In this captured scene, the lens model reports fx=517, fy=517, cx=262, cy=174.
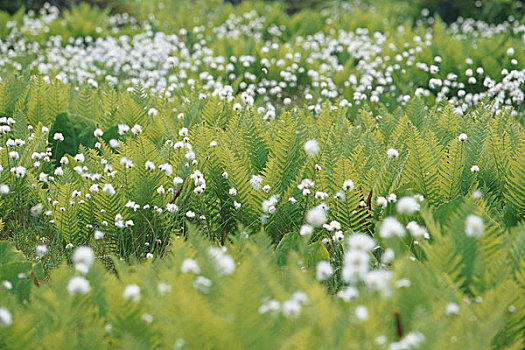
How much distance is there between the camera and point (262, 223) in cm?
269

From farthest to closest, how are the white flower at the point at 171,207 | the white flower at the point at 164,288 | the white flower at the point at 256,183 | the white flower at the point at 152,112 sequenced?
the white flower at the point at 152,112, the white flower at the point at 256,183, the white flower at the point at 171,207, the white flower at the point at 164,288

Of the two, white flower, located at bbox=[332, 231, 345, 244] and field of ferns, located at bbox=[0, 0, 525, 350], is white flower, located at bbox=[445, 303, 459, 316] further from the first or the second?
white flower, located at bbox=[332, 231, 345, 244]

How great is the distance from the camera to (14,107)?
459 centimetres

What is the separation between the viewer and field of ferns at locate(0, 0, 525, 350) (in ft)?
5.05

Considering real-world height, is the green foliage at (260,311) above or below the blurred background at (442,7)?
below

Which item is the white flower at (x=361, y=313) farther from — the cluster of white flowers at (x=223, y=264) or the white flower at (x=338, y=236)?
the white flower at (x=338, y=236)

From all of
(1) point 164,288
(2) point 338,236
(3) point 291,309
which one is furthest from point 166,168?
(3) point 291,309

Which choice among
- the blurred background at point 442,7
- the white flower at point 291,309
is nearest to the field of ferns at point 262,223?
the white flower at point 291,309

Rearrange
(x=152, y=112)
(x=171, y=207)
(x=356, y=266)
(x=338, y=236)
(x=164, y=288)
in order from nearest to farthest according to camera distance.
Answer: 1. (x=356, y=266)
2. (x=164, y=288)
3. (x=338, y=236)
4. (x=171, y=207)
5. (x=152, y=112)

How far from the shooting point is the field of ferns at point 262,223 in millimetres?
1538

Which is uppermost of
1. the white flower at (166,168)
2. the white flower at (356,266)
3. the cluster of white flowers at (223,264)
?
the white flower at (166,168)

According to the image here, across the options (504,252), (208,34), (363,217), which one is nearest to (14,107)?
(363,217)

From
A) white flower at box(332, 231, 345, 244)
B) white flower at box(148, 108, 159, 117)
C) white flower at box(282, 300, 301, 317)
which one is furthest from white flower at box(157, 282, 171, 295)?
white flower at box(148, 108, 159, 117)

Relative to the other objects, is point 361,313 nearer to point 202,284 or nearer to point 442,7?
point 202,284
